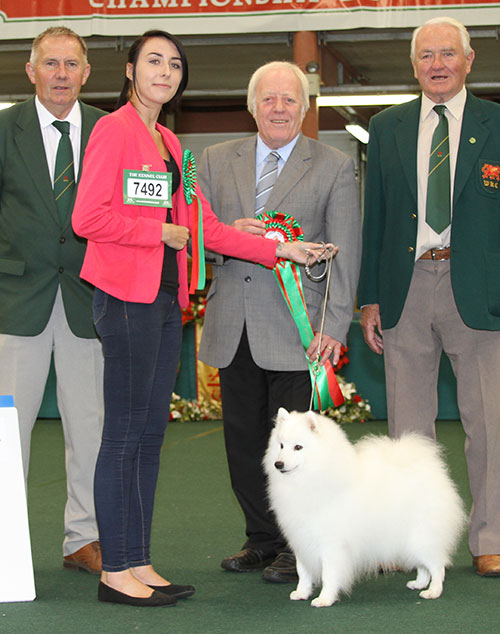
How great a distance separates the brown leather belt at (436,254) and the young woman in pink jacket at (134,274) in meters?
0.93

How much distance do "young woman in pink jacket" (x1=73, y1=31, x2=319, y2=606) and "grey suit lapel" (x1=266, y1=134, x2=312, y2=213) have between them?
41 centimetres

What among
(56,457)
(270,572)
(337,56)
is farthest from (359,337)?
(270,572)

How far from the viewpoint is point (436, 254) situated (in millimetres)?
3242

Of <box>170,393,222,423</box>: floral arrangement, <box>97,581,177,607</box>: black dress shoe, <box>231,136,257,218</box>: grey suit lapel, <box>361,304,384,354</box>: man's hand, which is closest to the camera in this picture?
<box>97,581,177,607</box>: black dress shoe

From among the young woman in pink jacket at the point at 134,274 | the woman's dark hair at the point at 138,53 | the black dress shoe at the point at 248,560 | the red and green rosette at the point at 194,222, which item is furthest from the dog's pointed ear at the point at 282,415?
the woman's dark hair at the point at 138,53

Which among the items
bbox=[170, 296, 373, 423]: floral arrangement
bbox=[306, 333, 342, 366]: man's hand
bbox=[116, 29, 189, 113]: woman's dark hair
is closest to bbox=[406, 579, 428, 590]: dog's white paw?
bbox=[306, 333, 342, 366]: man's hand

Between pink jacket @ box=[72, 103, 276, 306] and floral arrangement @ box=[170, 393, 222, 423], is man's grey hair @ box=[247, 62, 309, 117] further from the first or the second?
floral arrangement @ box=[170, 393, 222, 423]

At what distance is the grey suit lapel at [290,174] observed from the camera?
314 centimetres

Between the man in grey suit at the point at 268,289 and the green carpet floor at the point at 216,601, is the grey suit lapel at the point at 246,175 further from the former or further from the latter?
the green carpet floor at the point at 216,601

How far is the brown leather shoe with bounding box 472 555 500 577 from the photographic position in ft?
10.4

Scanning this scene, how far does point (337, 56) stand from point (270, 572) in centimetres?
773

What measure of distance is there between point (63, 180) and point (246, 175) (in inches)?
26.3

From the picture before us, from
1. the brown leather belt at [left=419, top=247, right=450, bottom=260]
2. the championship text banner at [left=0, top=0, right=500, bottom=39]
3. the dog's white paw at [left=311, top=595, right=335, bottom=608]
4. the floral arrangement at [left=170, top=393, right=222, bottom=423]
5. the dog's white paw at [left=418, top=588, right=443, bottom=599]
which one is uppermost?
the championship text banner at [left=0, top=0, right=500, bottom=39]

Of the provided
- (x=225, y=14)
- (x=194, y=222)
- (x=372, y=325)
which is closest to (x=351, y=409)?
(x=225, y=14)
